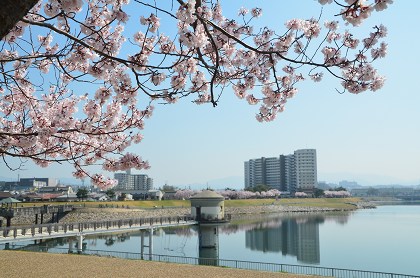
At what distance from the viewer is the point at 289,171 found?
154875 millimetres

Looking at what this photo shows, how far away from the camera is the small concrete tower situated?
38.9m

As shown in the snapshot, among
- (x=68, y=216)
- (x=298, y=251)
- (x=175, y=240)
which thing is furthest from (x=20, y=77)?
(x=68, y=216)

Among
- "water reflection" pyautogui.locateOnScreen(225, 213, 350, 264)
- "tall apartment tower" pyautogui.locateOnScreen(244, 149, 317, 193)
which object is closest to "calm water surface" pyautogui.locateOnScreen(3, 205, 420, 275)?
"water reflection" pyautogui.locateOnScreen(225, 213, 350, 264)

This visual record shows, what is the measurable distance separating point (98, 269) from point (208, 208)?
85.1 ft

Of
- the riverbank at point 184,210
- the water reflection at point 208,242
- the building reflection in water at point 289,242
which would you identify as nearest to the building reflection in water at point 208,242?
the water reflection at point 208,242

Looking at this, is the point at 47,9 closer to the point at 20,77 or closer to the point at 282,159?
the point at 20,77

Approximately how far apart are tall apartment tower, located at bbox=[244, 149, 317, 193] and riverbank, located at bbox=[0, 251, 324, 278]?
12749cm

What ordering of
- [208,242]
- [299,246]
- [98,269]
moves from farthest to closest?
[299,246]
[208,242]
[98,269]

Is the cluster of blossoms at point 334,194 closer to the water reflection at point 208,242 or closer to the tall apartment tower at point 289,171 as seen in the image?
the tall apartment tower at point 289,171

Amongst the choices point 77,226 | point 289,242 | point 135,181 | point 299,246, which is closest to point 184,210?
point 289,242

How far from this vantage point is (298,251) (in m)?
34.0

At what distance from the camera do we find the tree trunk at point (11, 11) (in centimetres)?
257

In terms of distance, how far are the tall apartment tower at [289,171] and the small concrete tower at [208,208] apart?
4052 inches

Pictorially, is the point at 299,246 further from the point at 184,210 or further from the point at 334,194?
the point at 334,194
